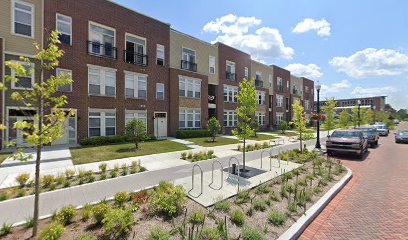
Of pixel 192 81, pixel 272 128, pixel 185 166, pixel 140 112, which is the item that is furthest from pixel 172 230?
pixel 272 128

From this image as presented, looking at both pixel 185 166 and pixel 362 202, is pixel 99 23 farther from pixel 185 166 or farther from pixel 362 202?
pixel 362 202

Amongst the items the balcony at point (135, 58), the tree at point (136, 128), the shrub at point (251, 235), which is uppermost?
the balcony at point (135, 58)

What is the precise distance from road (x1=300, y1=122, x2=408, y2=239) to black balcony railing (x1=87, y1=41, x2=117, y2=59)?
2020 centimetres

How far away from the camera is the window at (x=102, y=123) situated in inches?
684

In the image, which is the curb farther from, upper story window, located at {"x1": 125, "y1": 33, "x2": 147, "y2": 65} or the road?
upper story window, located at {"x1": 125, "y1": 33, "x2": 147, "y2": 65}

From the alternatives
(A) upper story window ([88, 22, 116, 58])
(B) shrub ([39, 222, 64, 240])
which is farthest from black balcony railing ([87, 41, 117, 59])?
(B) shrub ([39, 222, 64, 240])

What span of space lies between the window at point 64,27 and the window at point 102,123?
20.9 ft

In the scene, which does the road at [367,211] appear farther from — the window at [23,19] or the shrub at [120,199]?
the window at [23,19]

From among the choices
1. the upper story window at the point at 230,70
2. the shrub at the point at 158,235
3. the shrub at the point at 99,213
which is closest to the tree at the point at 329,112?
the upper story window at the point at 230,70

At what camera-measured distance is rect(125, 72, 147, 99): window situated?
771 inches

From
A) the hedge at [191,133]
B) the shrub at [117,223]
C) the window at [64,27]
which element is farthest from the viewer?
the hedge at [191,133]

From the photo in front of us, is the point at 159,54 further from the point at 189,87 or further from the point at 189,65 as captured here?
the point at 189,87

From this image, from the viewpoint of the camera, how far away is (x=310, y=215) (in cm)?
536

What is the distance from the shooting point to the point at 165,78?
22391 mm
